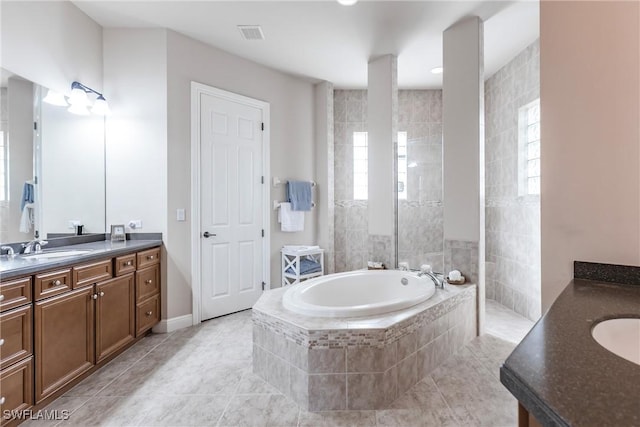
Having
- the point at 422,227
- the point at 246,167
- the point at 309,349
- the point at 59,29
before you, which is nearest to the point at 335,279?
the point at 309,349

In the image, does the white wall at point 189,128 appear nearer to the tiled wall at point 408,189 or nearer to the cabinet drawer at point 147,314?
the cabinet drawer at point 147,314

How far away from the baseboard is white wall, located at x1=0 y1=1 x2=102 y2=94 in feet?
7.16

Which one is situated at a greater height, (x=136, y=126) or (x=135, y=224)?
(x=136, y=126)

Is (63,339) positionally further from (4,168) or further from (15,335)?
(4,168)

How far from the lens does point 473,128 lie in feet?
8.75

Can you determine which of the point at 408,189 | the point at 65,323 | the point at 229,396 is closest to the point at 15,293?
the point at 65,323

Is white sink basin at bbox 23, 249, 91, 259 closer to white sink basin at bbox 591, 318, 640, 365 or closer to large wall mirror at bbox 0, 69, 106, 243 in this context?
large wall mirror at bbox 0, 69, 106, 243

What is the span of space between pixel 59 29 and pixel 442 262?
3.92 m

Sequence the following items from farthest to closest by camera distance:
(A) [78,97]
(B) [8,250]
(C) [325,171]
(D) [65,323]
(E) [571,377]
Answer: (C) [325,171], (A) [78,97], (B) [8,250], (D) [65,323], (E) [571,377]

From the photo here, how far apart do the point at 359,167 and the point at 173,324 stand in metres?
2.88

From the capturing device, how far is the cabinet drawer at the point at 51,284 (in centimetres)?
165

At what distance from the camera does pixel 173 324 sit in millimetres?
2883

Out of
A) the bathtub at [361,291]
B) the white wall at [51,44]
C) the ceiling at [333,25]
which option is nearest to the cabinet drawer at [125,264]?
the bathtub at [361,291]

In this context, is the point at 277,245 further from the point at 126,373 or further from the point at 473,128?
the point at 473,128
